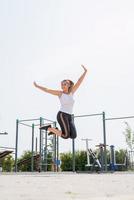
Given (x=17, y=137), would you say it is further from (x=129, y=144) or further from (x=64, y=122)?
(x=64, y=122)

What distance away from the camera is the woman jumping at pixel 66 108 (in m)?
6.22

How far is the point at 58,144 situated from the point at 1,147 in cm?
297

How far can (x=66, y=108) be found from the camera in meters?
6.30

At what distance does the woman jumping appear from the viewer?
6.22m

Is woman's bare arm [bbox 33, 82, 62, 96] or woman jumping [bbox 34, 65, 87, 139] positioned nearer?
woman jumping [bbox 34, 65, 87, 139]

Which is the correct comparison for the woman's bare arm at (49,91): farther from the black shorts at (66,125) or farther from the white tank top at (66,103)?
the black shorts at (66,125)
